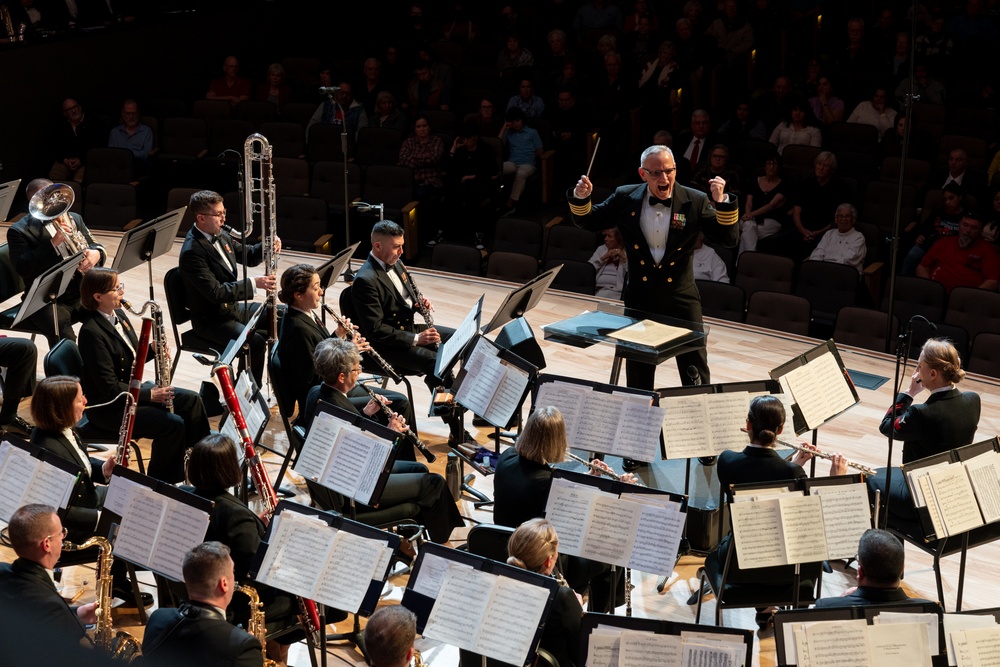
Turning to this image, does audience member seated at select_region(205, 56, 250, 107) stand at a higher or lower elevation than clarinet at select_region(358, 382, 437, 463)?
higher

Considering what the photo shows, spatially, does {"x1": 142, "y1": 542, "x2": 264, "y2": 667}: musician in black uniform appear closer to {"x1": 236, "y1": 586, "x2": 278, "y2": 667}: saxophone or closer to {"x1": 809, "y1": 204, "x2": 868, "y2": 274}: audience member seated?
{"x1": 236, "y1": 586, "x2": 278, "y2": 667}: saxophone

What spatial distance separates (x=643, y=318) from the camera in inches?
213

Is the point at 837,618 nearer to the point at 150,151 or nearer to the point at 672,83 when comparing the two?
the point at 672,83

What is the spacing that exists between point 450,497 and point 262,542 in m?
1.34

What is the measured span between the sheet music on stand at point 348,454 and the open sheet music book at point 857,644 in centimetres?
159

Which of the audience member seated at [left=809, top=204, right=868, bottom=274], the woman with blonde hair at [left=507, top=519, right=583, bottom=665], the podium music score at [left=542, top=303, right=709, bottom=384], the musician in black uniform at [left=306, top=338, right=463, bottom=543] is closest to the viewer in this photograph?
the woman with blonde hair at [left=507, top=519, right=583, bottom=665]

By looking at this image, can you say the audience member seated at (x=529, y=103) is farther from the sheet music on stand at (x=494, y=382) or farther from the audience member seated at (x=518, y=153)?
the sheet music on stand at (x=494, y=382)

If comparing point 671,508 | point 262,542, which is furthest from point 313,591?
point 671,508

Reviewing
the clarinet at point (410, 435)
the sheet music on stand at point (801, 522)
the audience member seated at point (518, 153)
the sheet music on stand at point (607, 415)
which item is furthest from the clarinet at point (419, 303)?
the audience member seated at point (518, 153)

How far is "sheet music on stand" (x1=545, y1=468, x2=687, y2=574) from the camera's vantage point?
12.3 feet

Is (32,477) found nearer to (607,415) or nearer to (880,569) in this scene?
(607,415)

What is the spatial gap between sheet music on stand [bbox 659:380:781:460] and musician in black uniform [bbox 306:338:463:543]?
1.04 meters

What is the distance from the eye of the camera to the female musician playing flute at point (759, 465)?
13.4ft

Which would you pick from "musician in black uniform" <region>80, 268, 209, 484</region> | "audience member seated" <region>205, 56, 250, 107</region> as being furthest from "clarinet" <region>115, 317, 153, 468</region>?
"audience member seated" <region>205, 56, 250, 107</region>
